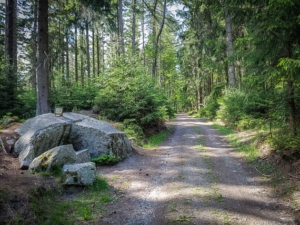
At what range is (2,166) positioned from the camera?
4859 millimetres

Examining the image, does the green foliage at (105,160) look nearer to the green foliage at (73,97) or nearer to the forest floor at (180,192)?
the forest floor at (180,192)

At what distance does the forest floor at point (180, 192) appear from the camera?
11.7 ft

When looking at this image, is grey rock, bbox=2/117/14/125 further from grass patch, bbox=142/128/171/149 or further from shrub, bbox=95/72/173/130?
Result: grass patch, bbox=142/128/171/149

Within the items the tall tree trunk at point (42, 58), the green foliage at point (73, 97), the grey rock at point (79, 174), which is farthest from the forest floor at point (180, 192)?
the green foliage at point (73, 97)

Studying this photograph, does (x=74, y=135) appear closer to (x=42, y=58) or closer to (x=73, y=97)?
(x=42, y=58)

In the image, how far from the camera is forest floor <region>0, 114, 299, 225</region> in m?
3.56

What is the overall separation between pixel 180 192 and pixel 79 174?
2.31 metres

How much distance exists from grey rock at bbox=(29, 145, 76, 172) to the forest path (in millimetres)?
1176

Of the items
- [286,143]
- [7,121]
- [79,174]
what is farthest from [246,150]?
[7,121]

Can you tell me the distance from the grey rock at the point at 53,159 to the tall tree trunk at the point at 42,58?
→ 14.0 ft

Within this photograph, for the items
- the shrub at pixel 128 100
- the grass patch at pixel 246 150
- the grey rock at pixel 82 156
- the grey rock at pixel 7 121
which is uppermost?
the shrub at pixel 128 100

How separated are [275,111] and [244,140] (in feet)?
8.38

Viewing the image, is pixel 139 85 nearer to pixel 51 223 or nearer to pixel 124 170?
pixel 124 170

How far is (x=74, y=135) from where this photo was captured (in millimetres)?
7059
